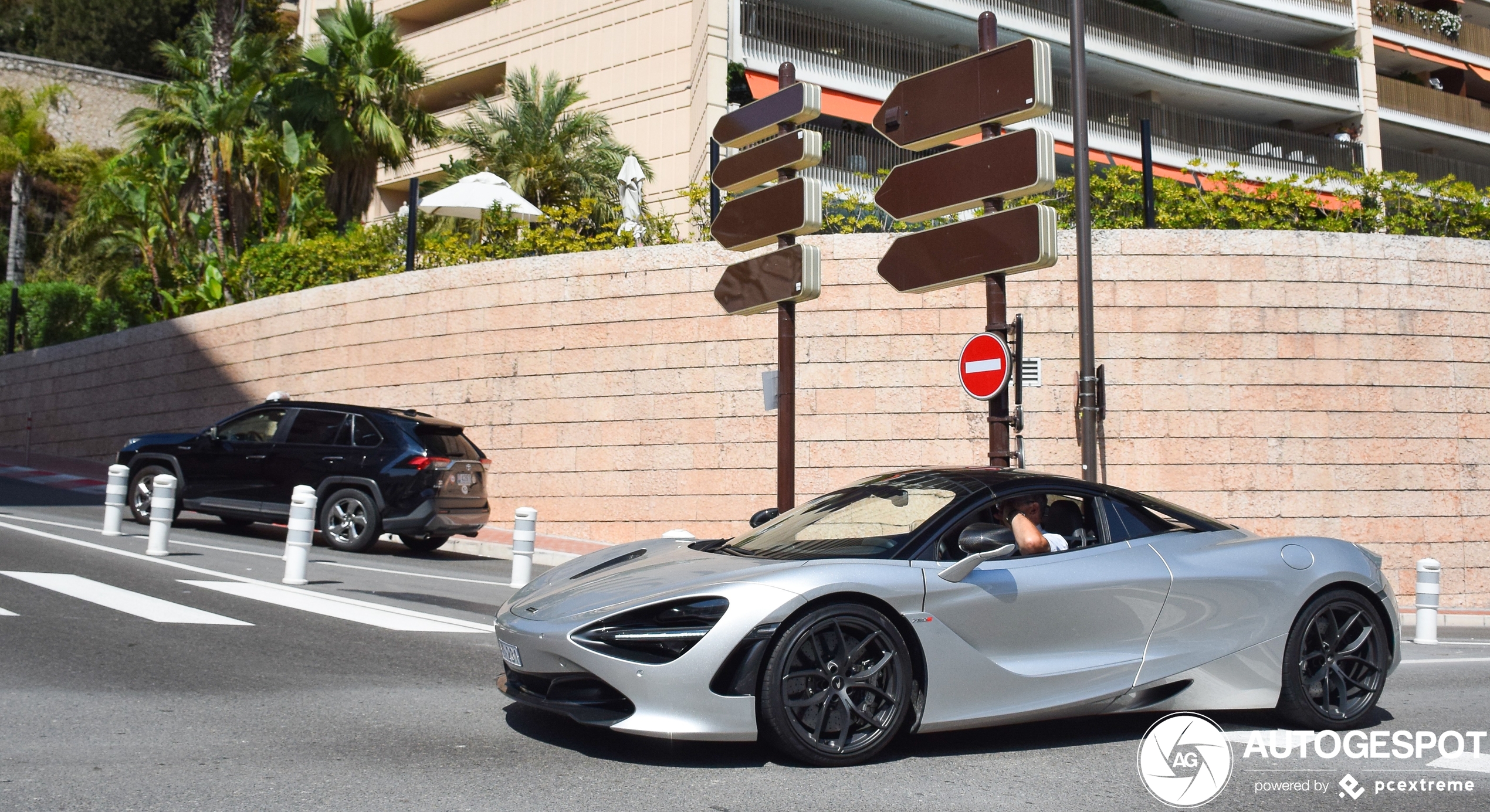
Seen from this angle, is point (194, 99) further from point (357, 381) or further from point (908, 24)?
point (908, 24)

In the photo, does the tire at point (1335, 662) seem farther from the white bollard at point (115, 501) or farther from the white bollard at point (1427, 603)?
the white bollard at point (115, 501)

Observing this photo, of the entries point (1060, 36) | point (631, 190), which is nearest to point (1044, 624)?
point (631, 190)

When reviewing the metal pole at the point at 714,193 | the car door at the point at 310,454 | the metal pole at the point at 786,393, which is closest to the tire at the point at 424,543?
the car door at the point at 310,454

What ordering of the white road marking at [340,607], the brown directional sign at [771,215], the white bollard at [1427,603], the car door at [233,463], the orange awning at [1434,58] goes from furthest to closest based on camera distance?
the orange awning at [1434,58]
the car door at [233,463]
the brown directional sign at [771,215]
the white bollard at [1427,603]
the white road marking at [340,607]

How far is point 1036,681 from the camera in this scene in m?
4.96

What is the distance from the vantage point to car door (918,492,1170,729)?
4832mm

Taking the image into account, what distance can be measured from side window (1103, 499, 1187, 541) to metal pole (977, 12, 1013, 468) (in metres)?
3.62

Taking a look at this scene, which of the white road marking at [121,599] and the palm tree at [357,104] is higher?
the palm tree at [357,104]

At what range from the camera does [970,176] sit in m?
9.63

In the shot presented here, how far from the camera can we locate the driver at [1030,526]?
206 inches

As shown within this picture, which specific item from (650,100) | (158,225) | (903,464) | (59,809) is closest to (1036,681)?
(59,809)

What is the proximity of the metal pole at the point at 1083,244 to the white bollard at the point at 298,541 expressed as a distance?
24.4 feet

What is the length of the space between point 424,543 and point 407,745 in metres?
9.40

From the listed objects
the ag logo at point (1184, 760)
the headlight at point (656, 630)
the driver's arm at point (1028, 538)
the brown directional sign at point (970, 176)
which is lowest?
the ag logo at point (1184, 760)
